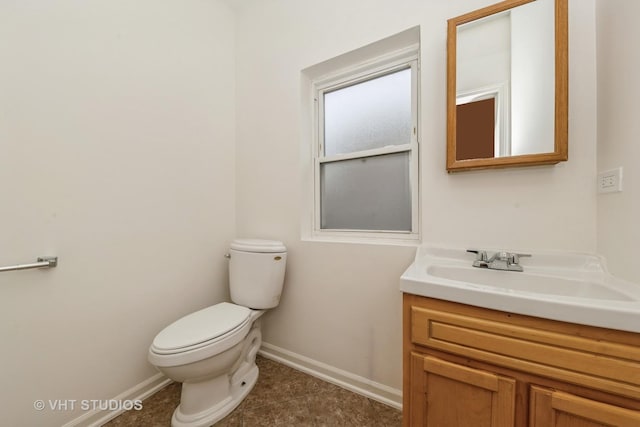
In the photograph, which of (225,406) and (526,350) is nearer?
(526,350)

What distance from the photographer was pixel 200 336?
1097 millimetres

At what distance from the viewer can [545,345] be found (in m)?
0.63

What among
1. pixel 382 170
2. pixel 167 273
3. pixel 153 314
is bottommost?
pixel 153 314

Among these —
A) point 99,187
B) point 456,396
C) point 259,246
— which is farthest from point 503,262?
point 99,187

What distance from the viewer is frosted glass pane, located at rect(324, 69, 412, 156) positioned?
1.40m

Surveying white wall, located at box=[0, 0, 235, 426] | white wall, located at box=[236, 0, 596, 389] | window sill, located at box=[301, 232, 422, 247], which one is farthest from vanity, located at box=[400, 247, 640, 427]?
white wall, located at box=[0, 0, 235, 426]

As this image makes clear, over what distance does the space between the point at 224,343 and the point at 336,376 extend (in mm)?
723

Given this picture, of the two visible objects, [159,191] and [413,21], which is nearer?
[413,21]

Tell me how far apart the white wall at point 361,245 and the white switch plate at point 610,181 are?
0.16 ft

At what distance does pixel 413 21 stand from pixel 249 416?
7.08ft

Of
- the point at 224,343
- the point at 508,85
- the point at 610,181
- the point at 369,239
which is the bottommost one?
the point at 224,343

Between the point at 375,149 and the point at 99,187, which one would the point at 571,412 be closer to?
the point at 375,149

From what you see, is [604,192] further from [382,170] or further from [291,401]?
[291,401]

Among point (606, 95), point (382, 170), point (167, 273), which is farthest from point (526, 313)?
point (167, 273)
